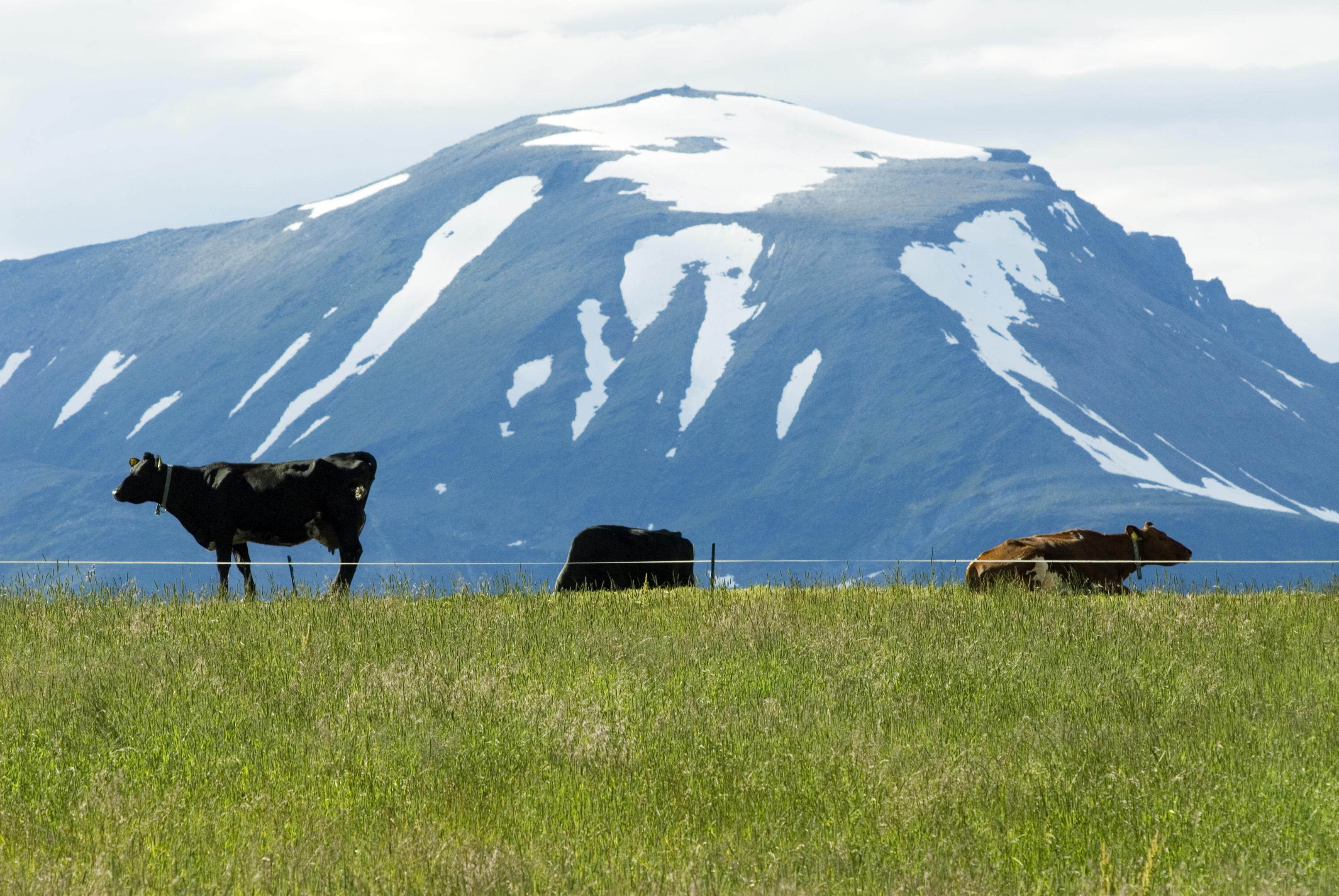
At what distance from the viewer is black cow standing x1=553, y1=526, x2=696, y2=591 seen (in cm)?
2180

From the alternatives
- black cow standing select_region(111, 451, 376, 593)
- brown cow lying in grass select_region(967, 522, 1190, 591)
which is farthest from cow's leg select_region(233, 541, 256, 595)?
brown cow lying in grass select_region(967, 522, 1190, 591)

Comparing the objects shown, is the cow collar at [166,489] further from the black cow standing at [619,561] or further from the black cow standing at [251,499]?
the black cow standing at [619,561]

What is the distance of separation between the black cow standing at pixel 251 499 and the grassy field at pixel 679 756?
20.0 feet

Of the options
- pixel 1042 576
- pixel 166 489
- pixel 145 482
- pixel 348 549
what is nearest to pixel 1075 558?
pixel 1042 576

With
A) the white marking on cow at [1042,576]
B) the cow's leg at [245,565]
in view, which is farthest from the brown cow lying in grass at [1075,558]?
the cow's leg at [245,565]

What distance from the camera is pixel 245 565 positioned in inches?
723

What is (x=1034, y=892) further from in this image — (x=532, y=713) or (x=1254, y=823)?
(x=532, y=713)

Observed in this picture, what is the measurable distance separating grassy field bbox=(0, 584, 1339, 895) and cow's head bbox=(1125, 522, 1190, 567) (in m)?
5.00

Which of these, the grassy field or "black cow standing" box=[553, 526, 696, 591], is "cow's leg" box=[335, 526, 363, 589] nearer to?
"black cow standing" box=[553, 526, 696, 591]

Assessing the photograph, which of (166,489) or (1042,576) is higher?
(166,489)

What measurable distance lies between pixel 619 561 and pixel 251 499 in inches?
217

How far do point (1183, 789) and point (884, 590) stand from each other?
8.60 meters

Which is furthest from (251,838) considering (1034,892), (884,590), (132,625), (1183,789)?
(884,590)

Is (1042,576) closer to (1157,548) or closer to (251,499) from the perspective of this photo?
(1157,548)
